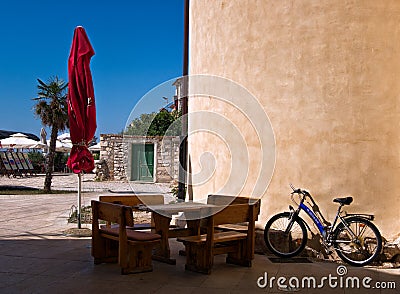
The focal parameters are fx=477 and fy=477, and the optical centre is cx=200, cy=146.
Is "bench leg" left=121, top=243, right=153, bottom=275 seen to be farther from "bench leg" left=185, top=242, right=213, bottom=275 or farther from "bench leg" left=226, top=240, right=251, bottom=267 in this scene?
"bench leg" left=226, top=240, right=251, bottom=267

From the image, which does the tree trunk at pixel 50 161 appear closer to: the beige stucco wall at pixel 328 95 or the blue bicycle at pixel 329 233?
the beige stucco wall at pixel 328 95

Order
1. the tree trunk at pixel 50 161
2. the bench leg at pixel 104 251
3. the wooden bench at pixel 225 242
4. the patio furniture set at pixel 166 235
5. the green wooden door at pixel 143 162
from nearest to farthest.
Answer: the patio furniture set at pixel 166 235 → the wooden bench at pixel 225 242 → the bench leg at pixel 104 251 → the tree trunk at pixel 50 161 → the green wooden door at pixel 143 162

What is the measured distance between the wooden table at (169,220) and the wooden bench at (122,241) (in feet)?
0.98

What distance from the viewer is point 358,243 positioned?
603 cm

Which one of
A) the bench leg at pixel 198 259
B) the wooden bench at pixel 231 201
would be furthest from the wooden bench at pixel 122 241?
the wooden bench at pixel 231 201

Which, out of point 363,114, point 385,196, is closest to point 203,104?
point 363,114

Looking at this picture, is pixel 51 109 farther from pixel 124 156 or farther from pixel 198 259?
pixel 198 259

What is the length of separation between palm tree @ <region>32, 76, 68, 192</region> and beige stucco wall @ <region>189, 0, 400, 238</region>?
11791 millimetres

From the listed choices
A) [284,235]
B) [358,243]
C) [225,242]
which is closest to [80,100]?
[225,242]

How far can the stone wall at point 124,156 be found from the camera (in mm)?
23828

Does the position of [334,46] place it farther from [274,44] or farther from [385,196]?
[385,196]

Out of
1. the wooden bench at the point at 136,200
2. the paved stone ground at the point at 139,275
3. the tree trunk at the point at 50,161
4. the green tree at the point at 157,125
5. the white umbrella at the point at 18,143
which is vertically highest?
the green tree at the point at 157,125

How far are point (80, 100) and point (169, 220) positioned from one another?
10.4 ft

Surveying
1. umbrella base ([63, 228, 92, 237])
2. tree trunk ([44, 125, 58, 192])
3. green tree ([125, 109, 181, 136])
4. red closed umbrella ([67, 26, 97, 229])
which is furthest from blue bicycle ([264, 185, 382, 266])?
green tree ([125, 109, 181, 136])
